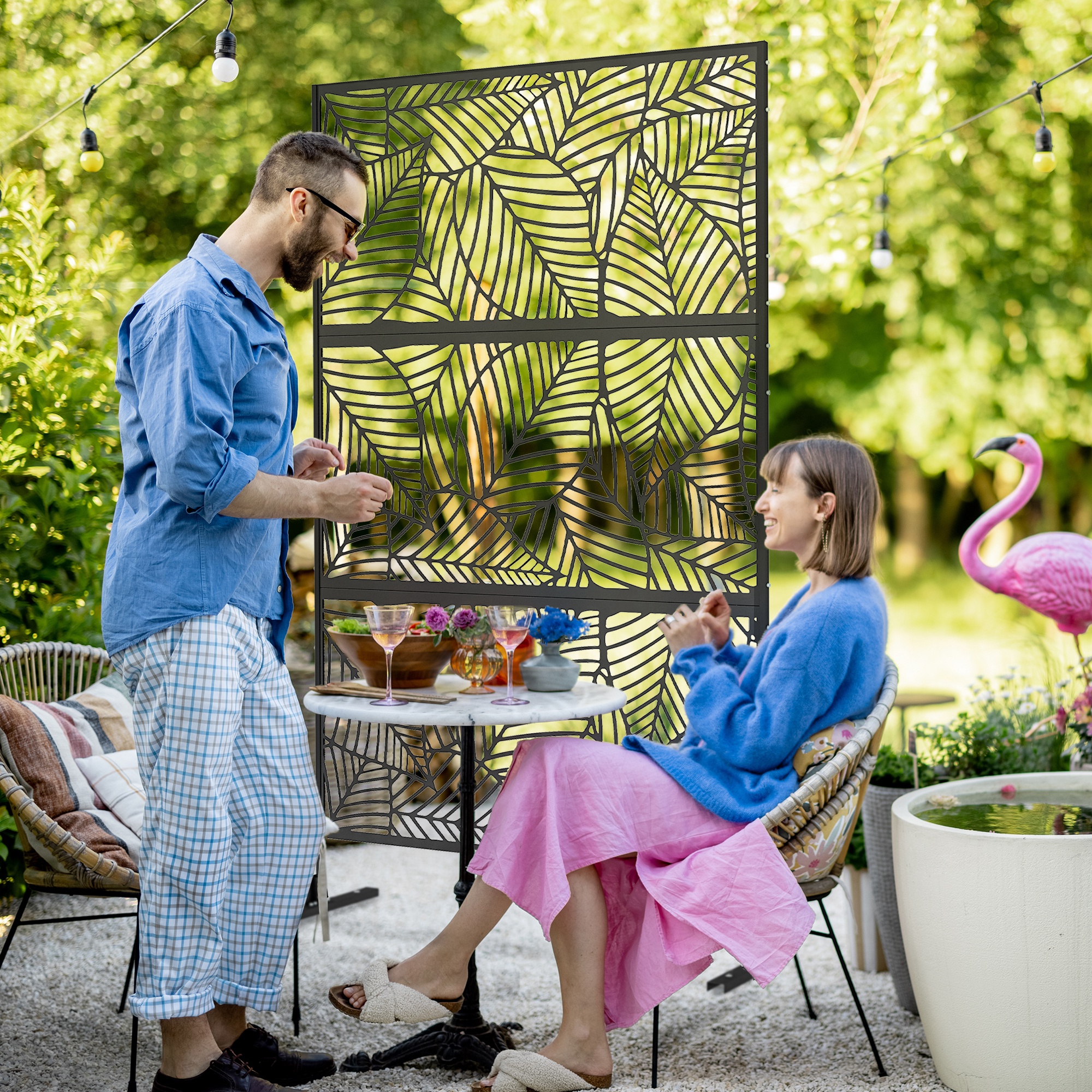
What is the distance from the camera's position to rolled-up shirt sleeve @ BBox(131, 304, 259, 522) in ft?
7.11

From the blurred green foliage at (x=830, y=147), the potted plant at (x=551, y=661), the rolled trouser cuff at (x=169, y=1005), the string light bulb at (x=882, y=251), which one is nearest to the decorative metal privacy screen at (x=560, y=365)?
the potted plant at (x=551, y=661)

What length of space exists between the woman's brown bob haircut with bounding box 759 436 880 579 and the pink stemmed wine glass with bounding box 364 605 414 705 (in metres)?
0.95

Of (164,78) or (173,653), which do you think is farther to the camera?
(164,78)

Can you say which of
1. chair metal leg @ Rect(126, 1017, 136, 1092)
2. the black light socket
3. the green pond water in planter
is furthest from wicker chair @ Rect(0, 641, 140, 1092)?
the black light socket

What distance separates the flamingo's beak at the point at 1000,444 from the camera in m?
4.23

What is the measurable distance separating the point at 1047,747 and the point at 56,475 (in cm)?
321

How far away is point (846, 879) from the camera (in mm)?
3480

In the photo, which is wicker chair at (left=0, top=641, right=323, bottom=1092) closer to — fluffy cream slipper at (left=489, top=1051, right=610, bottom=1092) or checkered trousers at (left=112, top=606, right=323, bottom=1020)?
checkered trousers at (left=112, top=606, right=323, bottom=1020)

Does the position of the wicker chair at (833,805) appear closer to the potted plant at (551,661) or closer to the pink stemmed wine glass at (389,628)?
the potted plant at (551,661)

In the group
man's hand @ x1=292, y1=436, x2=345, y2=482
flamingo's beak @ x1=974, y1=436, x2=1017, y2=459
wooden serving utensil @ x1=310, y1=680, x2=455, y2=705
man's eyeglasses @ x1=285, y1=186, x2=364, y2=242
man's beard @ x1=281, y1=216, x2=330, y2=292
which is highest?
man's eyeglasses @ x1=285, y1=186, x2=364, y2=242

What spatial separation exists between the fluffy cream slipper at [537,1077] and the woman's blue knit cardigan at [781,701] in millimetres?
621

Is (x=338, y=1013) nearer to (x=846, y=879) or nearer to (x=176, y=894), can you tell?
(x=176, y=894)

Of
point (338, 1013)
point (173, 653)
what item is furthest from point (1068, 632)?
point (173, 653)

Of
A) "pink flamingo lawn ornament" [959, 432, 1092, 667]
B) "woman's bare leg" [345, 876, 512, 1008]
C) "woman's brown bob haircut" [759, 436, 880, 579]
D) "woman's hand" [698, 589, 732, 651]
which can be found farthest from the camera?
"pink flamingo lawn ornament" [959, 432, 1092, 667]
